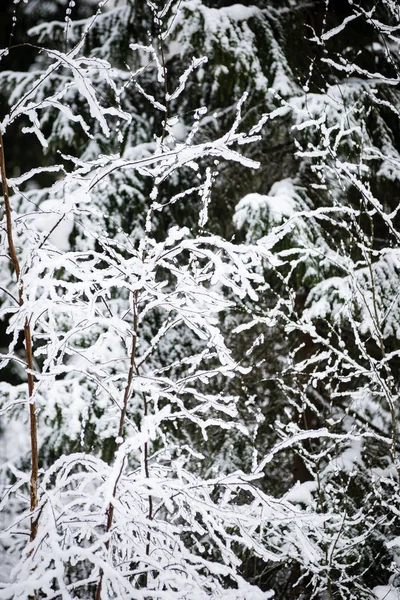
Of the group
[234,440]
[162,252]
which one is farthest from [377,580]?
[162,252]

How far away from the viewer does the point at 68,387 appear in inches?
148

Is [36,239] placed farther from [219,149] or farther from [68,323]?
[68,323]

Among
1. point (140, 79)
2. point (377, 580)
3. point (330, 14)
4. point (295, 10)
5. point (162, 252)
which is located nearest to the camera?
point (162, 252)

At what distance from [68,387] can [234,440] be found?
1601 mm

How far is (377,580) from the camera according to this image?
340 cm

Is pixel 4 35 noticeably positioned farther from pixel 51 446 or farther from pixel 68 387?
pixel 51 446

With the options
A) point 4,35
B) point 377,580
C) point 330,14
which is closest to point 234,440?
point 377,580

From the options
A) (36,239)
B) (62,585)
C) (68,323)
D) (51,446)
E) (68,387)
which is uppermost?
(36,239)

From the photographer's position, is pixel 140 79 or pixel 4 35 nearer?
pixel 140 79

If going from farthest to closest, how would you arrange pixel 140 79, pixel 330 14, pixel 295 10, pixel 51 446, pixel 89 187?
1. pixel 140 79
2. pixel 330 14
3. pixel 295 10
4. pixel 51 446
5. pixel 89 187

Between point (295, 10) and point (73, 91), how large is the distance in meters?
2.10

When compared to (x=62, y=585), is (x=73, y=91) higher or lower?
higher

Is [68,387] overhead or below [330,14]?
below

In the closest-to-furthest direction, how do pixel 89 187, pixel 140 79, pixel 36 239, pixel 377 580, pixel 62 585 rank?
pixel 62 585 → pixel 89 187 → pixel 36 239 → pixel 377 580 → pixel 140 79
